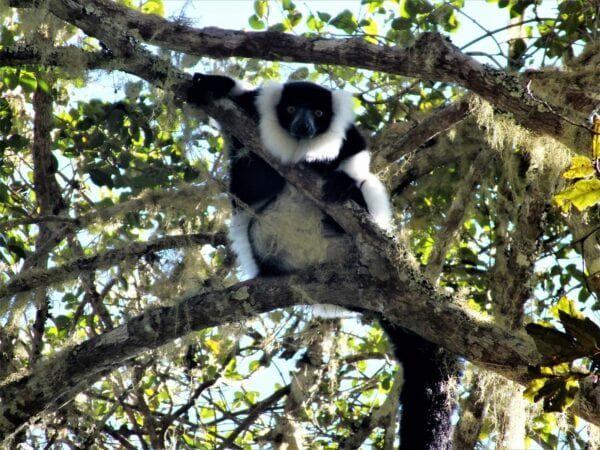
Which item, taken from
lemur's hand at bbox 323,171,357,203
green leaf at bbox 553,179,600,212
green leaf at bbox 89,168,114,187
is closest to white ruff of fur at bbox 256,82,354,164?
lemur's hand at bbox 323,171,357,203

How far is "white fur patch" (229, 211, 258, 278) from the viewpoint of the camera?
5043mm

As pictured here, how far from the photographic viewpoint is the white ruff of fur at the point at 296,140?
4.44m

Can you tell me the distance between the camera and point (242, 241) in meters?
5.10

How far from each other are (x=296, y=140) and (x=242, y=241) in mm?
784

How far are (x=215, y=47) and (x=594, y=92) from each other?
78.5 inches

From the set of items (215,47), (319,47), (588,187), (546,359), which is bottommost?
(546,359)

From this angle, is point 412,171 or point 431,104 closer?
point 412,171

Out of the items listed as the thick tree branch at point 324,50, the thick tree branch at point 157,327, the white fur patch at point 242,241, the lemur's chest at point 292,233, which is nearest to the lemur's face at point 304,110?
the lemur's chest at point 292,233

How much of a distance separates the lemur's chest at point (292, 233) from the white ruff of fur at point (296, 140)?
0.30 metres

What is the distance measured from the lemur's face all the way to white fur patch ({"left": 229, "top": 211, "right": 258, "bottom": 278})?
66cm

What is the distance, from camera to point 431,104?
6406 millimetres

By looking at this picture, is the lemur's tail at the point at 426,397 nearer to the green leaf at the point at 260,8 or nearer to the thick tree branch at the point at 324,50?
the thick tree branch at the point at 324,50

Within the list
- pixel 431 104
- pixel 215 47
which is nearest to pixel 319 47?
pixel 215 47

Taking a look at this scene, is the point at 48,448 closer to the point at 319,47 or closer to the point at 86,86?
the point at 86,86
